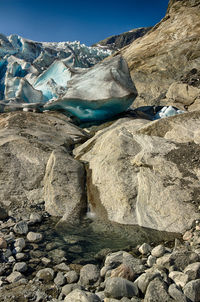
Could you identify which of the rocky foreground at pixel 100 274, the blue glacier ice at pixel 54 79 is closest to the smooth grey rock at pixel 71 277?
the rocky foreground at pixel 100 274

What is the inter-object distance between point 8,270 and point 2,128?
4.83 m

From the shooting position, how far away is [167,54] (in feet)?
56.7

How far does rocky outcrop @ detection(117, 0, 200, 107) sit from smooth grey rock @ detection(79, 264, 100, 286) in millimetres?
12820

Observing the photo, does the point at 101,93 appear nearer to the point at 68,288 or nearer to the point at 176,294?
the point at 68,288

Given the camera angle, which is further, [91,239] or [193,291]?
[91,239]

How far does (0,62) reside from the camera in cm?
2397

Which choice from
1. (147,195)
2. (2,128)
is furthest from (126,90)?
(147,195)

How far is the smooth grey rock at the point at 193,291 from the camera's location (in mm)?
2084

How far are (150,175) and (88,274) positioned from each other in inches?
85.7

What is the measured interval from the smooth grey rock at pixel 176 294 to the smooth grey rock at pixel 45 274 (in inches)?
46.8

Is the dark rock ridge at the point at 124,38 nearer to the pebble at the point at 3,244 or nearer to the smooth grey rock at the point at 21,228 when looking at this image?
the smooth grey rock at the point at 21,228

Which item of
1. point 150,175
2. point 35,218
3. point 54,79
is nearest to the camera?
point 35,218

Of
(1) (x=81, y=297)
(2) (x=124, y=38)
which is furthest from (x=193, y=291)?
(2) (x=124, y=38)

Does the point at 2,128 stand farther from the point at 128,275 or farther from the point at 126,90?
the point at 128,275
